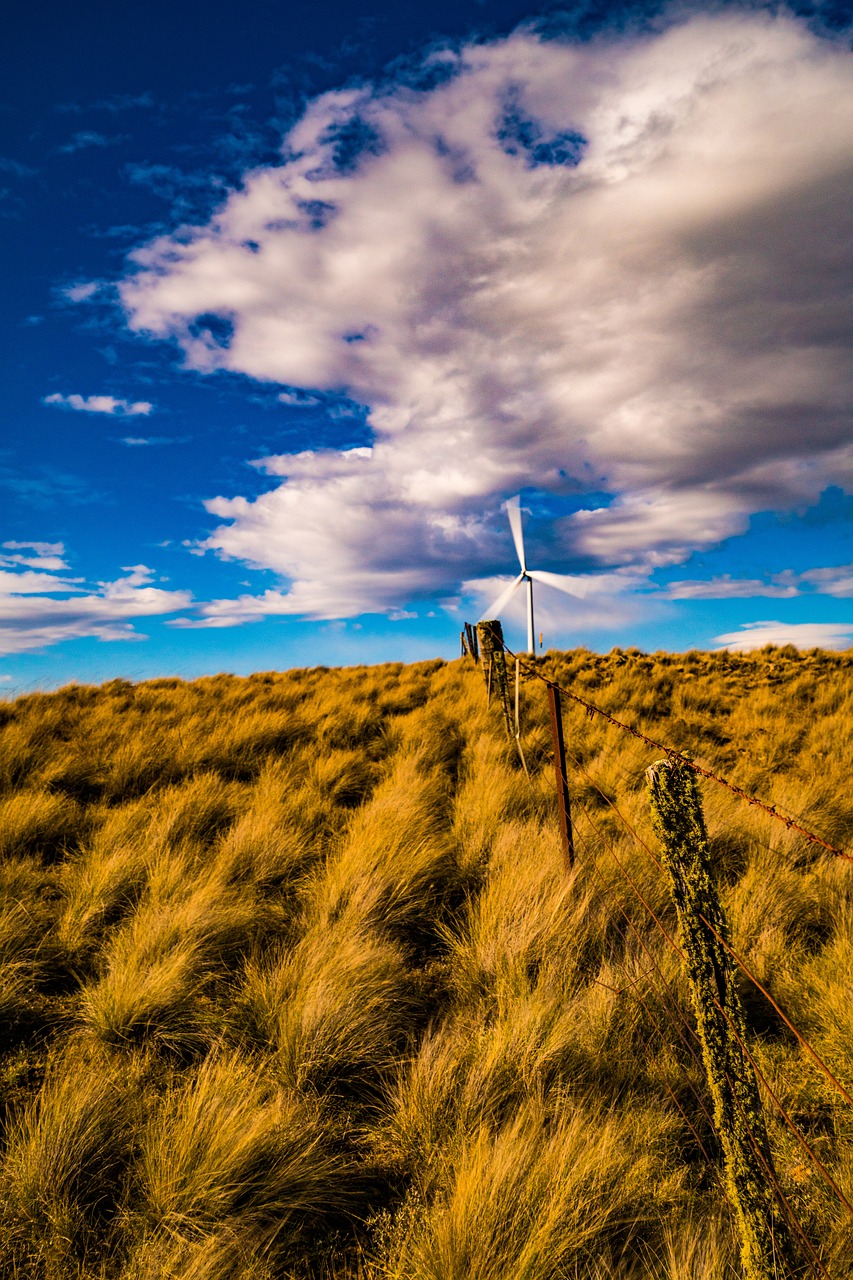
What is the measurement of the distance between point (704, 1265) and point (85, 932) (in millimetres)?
3667

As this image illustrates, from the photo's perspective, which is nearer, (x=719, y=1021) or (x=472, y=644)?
(x=719, y=1021)

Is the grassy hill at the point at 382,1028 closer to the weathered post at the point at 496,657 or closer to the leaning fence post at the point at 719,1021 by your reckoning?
the leaning fence post at the point at 719,1021

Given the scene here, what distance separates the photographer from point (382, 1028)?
10.3ft

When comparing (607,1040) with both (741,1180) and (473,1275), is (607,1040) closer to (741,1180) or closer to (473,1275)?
(741,1180)

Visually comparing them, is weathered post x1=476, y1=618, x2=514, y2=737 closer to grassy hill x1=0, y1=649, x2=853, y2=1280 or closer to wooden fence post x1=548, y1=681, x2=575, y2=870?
grassy hill x1=0, y1=649, x2=853, y2=1280

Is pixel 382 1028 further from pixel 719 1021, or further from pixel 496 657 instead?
pixel 496 657

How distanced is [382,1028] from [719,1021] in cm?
166

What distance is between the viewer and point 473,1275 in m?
1.97

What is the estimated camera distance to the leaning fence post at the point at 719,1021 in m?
2.05

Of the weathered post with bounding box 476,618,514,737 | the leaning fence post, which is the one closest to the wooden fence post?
the leaning fence post

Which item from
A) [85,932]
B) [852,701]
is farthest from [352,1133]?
[852,701]

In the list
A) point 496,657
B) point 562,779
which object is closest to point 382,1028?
point 562,779

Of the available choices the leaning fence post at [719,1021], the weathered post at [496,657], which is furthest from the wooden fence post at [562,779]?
the weathered post at [496,657]

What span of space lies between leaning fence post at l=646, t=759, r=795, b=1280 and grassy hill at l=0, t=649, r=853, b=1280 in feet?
0.62
